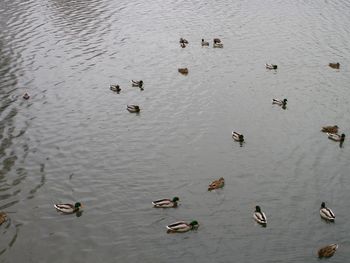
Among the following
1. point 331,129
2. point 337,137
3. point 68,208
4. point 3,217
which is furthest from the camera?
point 331,129

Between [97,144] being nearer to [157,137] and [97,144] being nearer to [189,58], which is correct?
[157,137]

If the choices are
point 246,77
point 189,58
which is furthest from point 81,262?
point 189,58

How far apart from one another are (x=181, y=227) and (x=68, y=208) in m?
4.59

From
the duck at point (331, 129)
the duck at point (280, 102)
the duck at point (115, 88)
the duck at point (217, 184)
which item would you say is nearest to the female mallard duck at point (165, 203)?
the duck at point (217, 184)

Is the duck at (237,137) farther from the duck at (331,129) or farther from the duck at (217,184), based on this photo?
the duck at (331,129)

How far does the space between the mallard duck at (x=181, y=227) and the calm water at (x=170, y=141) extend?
253 mm

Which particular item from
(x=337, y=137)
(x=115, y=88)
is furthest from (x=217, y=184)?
(x=115, y=88)

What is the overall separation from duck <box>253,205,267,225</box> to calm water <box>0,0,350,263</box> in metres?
0.32

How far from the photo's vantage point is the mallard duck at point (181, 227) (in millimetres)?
16375

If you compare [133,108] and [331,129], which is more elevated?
[133,108]

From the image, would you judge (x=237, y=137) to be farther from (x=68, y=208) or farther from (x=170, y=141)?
(x=68, y=208)

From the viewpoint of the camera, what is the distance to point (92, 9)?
156 ft

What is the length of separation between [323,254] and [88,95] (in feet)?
57.9

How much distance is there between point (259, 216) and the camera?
56.1ft
